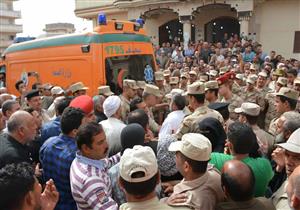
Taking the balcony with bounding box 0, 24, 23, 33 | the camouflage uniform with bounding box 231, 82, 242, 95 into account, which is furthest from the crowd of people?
the balcony with bounding box 0, 24, 23, 33

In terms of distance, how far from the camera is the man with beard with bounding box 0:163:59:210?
5.82 feet

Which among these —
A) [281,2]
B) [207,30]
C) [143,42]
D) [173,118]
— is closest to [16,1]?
[207,30]

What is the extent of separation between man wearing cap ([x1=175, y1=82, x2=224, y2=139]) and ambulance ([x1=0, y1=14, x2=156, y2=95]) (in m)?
3.00

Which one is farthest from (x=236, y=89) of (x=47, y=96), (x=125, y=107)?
(x=47, y=96)

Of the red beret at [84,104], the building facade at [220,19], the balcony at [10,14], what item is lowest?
the red beret at [84,104]

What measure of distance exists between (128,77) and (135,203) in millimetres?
5474

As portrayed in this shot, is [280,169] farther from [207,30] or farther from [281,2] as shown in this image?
[207,30]

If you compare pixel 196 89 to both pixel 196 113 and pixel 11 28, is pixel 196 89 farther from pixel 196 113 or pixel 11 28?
pixel 11 28

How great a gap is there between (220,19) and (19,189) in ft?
61.4

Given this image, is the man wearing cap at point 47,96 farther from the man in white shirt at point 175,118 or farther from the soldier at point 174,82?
the man in white shirt at point 175,118

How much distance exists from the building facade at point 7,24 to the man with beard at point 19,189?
56566 mm

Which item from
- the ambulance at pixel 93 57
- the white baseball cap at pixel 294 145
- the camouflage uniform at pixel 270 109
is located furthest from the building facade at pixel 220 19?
the white baseball cap at pixel 294 145

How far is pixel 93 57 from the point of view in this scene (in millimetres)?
6887

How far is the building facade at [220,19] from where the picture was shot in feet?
53.0
